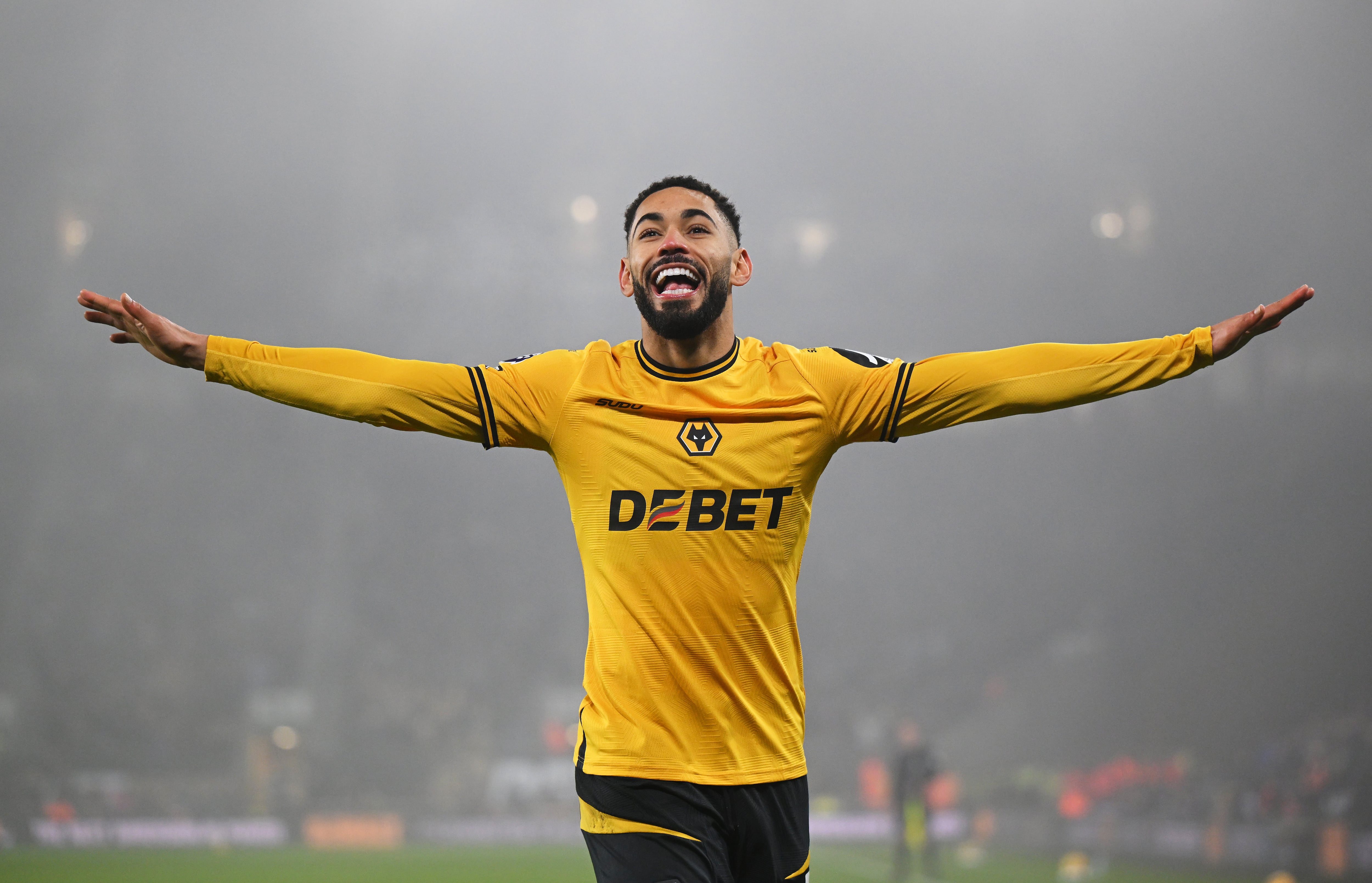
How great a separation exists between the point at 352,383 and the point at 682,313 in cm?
80

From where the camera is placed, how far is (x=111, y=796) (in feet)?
34.4

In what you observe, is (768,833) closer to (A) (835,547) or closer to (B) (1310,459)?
(A) (835,547)

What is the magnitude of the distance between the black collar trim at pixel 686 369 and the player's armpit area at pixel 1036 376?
0.45 meters

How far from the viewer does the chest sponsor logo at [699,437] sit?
8.06 ft

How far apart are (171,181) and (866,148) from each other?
7.12 meters

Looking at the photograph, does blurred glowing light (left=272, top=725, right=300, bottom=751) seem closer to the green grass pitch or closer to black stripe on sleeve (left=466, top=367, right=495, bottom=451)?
the green grass pitch

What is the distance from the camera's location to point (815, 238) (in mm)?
11039

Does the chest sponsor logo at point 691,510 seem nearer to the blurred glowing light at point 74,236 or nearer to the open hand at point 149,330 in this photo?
the open hand at point 149,330

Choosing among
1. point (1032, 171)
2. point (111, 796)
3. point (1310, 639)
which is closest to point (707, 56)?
point (1032, 171)

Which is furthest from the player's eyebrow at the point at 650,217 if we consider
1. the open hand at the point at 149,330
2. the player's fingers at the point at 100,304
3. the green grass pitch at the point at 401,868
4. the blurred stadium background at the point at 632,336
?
the blurred stadium background at the point at 632,336

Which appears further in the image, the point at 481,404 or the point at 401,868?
the point at 401,868

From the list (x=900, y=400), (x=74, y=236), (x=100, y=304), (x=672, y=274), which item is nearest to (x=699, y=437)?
(x=672, y=274)

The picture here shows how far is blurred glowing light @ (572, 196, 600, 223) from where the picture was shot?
10969mm

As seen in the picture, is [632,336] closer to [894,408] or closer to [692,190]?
[692,190]
